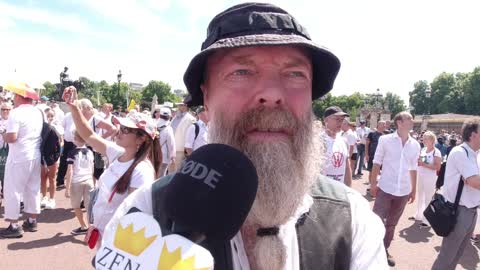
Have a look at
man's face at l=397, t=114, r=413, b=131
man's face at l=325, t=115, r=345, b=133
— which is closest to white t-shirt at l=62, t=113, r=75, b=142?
man's face at l=325, t=115, r=345, b=133

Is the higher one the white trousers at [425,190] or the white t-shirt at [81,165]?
the white t-shirt at [81,165]

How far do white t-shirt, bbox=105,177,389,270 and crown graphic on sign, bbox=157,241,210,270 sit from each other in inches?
16.1

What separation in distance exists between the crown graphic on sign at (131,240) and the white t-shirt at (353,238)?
294mm

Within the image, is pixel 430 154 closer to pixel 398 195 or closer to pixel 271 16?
pixel 398 195

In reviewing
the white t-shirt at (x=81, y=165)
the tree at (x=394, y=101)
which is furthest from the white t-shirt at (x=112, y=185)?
the tree at (x=394, y=101)

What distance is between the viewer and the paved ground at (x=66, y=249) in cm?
486

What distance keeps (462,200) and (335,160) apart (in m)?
1.76

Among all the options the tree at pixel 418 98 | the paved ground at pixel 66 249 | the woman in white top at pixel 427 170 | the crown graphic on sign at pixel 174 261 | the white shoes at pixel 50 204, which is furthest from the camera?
the tree at pixel 418 98

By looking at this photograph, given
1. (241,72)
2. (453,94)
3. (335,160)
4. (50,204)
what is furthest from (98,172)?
(453,94)

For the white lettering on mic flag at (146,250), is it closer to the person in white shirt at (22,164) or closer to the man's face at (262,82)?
the man's face at (262,82)

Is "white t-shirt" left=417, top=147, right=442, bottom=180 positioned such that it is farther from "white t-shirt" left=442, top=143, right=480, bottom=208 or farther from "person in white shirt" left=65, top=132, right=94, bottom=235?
"person in white shirt" left=65, top=132, right=94, bottom=235

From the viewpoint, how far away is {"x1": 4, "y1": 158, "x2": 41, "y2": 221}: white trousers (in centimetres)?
578

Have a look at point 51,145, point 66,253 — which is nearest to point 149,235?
point 66,253

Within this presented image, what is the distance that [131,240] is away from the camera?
0.87m
